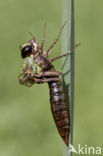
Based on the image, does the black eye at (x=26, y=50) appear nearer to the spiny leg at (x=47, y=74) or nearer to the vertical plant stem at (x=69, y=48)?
the spiny leg at (x=47, y=74)

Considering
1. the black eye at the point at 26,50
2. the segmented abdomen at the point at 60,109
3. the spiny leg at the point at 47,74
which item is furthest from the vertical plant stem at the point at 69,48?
the black eye at the point at 26,50

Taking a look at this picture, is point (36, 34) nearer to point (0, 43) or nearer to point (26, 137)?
point (0, 43)

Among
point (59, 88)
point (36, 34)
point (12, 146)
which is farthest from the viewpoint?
point (36, 34)

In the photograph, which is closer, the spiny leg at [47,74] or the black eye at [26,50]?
the spiny leg at [47,74]

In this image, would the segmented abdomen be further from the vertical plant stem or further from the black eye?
the black eye

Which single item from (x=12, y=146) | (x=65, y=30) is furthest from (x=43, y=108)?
(x=65, y=30)

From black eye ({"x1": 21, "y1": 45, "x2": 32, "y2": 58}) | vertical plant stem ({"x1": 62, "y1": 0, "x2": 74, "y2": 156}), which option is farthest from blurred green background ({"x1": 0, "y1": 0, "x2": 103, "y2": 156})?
vertical plant stem ({"x1": 62, "y1": 0, "x2": 74, "y2": 156})

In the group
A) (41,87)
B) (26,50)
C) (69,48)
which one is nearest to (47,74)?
(26,50)
